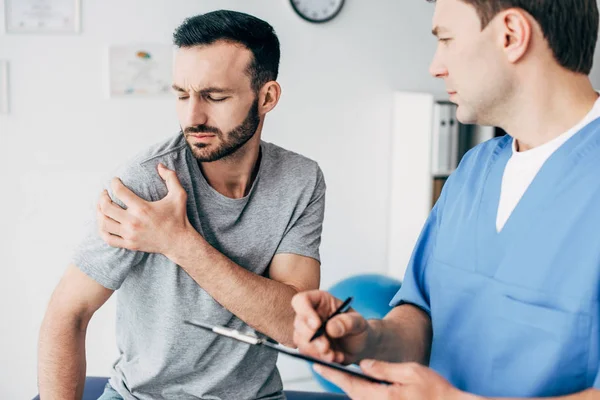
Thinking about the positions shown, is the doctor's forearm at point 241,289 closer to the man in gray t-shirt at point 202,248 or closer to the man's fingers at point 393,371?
the man in gray t-shirt at point 202,248

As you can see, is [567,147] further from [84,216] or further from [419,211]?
[84,216]

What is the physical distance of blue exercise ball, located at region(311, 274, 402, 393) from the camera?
9.47 feet

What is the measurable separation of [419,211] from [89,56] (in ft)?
5.39

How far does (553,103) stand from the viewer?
1231 mm

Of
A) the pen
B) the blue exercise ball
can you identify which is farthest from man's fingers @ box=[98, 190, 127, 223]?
the blue exercise ball

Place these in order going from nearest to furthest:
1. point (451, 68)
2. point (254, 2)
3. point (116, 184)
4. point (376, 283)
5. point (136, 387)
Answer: point (451, 68) < point (116, 184) < point (136, 387) < point (376, 283) < point (254, 2)

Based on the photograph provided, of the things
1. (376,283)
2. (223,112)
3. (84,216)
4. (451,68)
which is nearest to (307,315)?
(451,68)

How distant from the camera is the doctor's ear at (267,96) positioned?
172 centimetres

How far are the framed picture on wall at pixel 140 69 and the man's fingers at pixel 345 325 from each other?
2.18 metres

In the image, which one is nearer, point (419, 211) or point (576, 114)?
point (576, 114)

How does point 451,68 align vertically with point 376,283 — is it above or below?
above

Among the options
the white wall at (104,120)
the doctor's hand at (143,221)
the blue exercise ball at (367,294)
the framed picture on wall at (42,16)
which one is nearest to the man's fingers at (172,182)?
the doctor's hand at (143,221)

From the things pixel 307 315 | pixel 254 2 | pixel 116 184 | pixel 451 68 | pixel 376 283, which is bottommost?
pixel 376 283

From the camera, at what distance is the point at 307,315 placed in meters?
1.15
